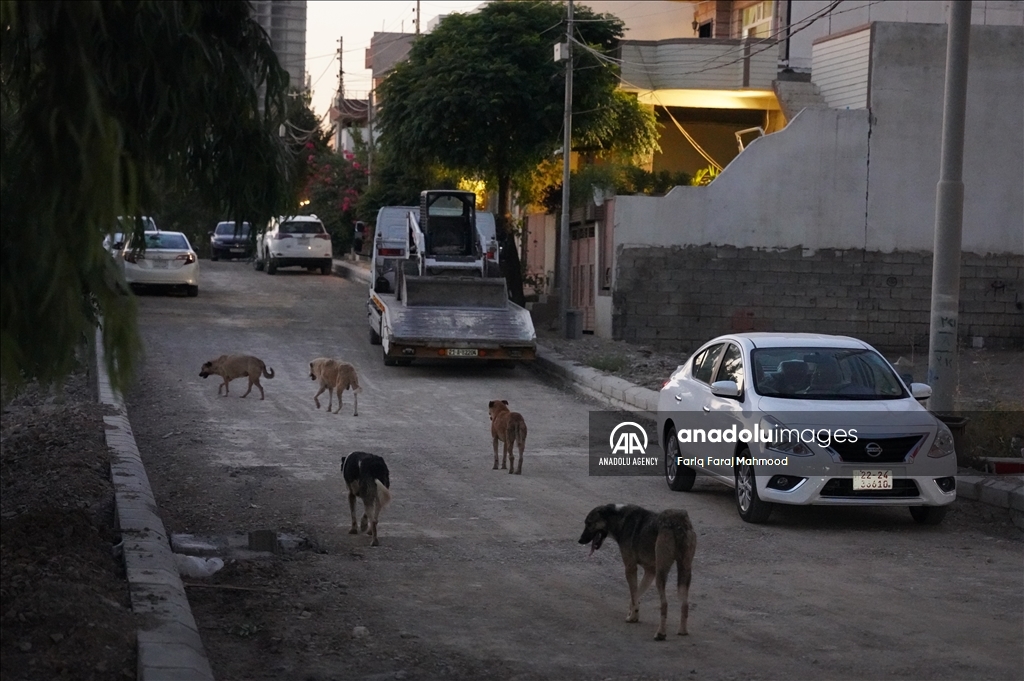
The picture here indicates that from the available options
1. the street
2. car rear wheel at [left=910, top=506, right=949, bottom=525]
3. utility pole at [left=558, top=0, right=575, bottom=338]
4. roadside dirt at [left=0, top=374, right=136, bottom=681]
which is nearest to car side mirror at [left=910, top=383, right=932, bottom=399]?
car rear wheel at [left=910, top=506, right=949, bottom=525]

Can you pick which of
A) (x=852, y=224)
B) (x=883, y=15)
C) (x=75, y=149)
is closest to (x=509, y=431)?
(x=75, y=149)

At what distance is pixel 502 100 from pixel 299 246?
12.4m

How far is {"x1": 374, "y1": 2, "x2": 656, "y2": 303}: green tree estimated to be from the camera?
2800cm

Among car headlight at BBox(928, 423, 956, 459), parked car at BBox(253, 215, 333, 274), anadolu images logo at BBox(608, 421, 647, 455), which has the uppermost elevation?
parked car at BBox(253, 215, 333, 274)

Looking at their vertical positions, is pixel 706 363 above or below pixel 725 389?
above

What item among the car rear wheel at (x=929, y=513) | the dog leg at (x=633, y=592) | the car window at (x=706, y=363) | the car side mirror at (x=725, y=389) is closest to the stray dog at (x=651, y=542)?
the dog leg at (x=633, y=592)

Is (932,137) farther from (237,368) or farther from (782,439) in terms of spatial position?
(782,439)

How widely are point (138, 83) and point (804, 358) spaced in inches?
306

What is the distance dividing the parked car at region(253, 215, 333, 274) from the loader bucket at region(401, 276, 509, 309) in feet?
57.7

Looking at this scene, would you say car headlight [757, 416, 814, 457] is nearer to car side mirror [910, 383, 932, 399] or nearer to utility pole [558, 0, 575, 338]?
car side mirror [910, 383, 932, 399]

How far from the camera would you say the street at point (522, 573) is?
22.0 feet

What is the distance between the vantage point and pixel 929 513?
409 inches

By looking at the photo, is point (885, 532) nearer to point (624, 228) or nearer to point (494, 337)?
point (494, 337)

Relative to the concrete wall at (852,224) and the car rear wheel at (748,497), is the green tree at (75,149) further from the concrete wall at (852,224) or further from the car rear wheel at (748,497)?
the concrete wall at (852,224)
